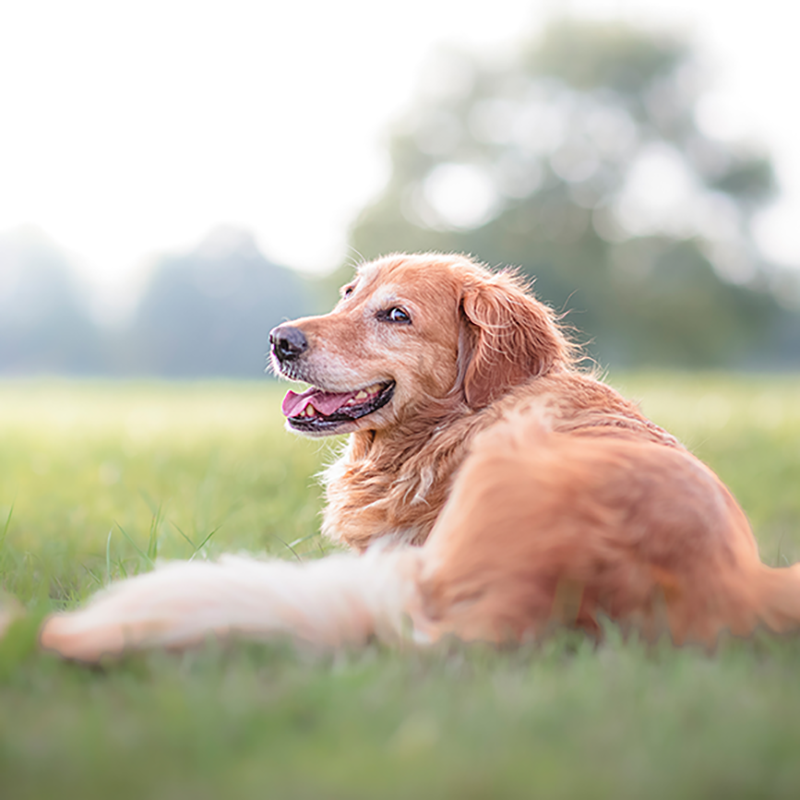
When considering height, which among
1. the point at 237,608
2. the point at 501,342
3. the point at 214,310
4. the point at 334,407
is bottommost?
the point at 214,310

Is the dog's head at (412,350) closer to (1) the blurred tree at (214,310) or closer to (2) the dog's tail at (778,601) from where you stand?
(2) the dog's tail at (778,601)

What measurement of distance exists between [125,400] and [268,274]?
11324mm

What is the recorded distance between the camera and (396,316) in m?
3.12

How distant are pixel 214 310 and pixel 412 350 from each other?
22294 millimetres

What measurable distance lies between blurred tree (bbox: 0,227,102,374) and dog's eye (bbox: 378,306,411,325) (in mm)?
23011

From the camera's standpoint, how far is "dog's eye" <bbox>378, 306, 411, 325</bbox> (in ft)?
10.2

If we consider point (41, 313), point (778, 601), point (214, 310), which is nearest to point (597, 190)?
point (214, 310)

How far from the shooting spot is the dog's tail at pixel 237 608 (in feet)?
5.47

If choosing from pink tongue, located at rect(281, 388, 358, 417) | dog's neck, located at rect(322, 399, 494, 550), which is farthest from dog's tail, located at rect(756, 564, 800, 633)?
pink tongue, located at rect(281, 388, 358, 417)

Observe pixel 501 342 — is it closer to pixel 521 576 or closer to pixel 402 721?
pixel 521 576

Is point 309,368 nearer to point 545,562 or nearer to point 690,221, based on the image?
point 545,562

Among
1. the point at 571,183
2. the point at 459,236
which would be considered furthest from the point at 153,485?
the point at 571,183

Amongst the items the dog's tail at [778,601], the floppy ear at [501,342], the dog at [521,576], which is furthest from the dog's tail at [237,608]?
the floppy ear at [501,342]

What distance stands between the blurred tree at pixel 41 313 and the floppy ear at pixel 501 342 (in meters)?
23.3
